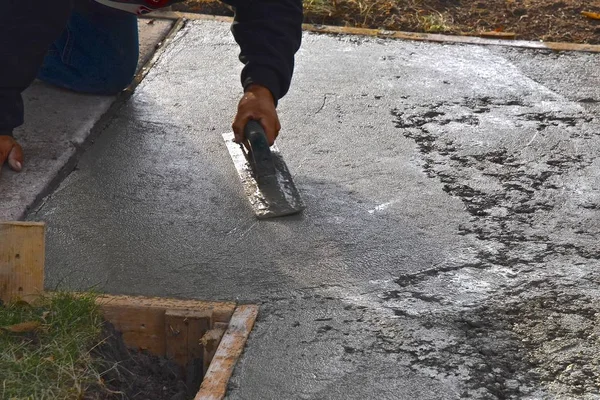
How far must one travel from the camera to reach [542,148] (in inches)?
150

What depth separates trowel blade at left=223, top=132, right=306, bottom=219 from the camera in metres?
3.30

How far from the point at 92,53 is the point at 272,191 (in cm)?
119

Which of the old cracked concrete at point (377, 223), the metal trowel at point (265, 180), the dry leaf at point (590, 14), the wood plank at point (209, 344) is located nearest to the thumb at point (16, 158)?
the old cracked concrete at point (377, 223)

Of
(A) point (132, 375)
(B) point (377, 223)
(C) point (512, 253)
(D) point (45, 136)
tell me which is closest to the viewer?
(A) point (132, 375)

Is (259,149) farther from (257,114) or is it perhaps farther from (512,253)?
(512,253)

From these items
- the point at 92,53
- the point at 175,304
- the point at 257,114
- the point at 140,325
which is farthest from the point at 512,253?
the point at 92,53

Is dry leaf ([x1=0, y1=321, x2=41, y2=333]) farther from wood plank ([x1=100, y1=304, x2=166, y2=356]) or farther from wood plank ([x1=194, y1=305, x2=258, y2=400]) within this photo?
wood plank ([x1=194, y1=305, x2=258, y2=400])

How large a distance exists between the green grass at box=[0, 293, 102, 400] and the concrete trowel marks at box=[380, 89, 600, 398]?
0.79 meters

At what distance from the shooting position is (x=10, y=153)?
349 cm

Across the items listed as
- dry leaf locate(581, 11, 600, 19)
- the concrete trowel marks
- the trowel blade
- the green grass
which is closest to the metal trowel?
the trowel blade

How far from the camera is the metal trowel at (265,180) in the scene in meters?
3.29

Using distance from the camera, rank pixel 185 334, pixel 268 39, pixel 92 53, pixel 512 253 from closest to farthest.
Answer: pixel 185 334 → pixel 512 253 → pixel 268 39 → pixel 92 53

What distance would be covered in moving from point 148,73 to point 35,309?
209 centimetres

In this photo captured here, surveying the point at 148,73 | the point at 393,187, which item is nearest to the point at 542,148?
the point at 393,187
